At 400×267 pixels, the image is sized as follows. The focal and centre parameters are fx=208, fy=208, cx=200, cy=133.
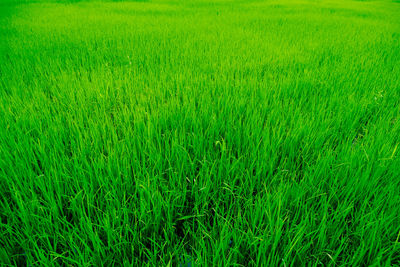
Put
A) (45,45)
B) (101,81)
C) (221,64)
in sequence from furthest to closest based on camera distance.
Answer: (45,45)
(221,64)
(101,81)

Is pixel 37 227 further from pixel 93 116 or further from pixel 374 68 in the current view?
pixel 374 68

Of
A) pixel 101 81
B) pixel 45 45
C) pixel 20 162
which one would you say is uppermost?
pixel 45 45

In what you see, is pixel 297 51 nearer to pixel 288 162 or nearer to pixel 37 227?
pixel 288 162

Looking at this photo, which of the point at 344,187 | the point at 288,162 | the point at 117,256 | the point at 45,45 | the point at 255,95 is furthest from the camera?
the point at 45,45

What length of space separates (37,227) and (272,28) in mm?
4560

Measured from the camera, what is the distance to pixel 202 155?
3.08 ft

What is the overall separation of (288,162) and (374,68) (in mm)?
2032

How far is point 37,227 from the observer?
2.04 ft

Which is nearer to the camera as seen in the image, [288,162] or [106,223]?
[106,223]

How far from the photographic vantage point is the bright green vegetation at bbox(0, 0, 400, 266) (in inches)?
23.4

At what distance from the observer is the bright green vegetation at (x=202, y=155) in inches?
23.4

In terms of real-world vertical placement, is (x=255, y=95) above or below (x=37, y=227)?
above

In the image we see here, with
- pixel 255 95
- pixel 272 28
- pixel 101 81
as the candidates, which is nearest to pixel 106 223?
pixel 255 95

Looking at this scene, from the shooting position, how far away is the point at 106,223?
583mm
